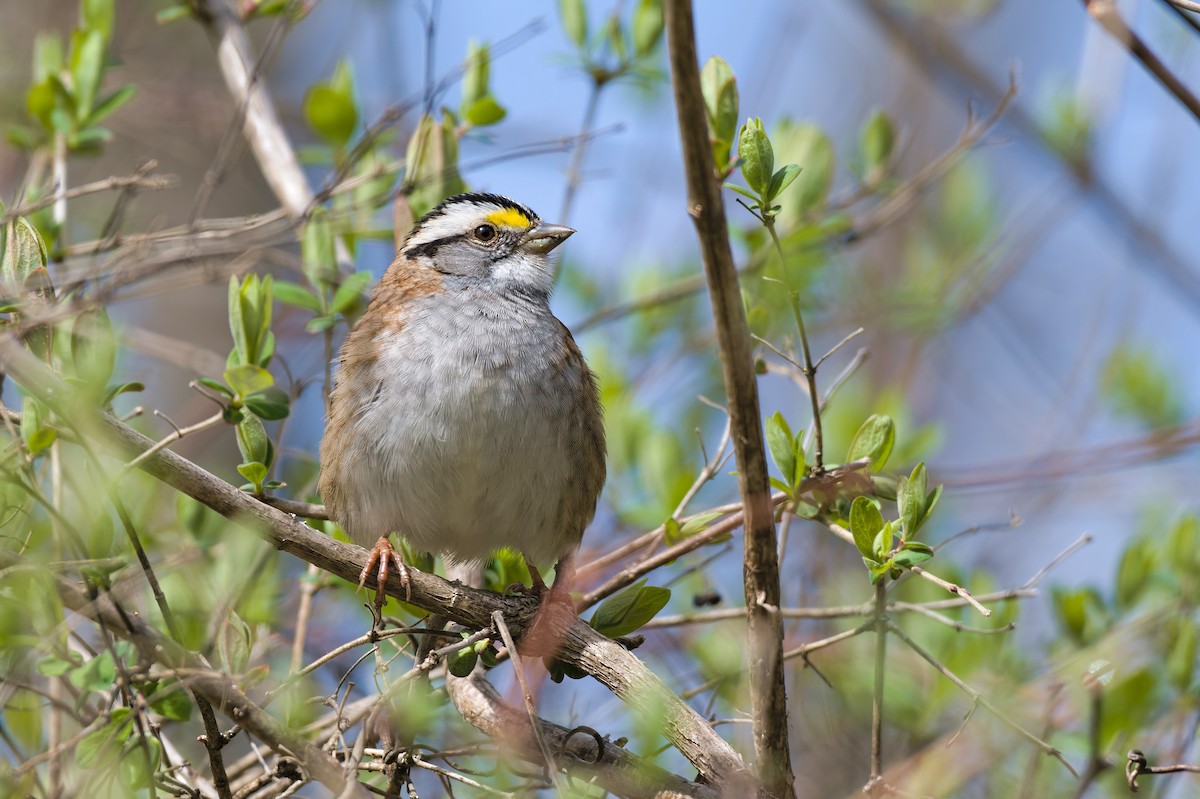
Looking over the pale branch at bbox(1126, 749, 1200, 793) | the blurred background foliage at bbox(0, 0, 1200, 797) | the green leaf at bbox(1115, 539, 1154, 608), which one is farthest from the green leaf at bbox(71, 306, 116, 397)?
the green leaf at bbox(1115, 539, 1154, 608)

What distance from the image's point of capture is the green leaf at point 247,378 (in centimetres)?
356

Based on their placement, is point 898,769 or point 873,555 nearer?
point 873,555

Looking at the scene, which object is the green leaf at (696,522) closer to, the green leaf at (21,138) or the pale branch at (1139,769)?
the pale branch at (1139,769)

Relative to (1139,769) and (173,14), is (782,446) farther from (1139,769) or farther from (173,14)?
(173,14)

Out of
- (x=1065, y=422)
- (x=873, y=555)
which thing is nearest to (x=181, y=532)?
(x=873, y=555)

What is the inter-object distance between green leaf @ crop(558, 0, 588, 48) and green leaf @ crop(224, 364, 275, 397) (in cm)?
228

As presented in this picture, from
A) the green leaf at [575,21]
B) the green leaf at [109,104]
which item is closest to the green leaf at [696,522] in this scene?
the green leaf at [575,21]

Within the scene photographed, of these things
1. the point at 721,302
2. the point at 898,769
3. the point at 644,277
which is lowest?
the point at 898,769

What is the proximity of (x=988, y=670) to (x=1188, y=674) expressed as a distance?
0.69m

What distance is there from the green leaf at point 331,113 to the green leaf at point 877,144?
7.17ft

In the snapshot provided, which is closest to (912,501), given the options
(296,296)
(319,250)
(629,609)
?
(629,609)

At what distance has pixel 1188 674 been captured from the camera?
14.4 feet

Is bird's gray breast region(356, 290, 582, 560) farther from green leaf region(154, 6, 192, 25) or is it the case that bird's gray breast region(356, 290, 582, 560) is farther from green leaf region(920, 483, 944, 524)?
green leaf region(154, 6, 192, 25)

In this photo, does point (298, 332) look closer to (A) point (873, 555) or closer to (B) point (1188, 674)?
(A) point (873, 555)
